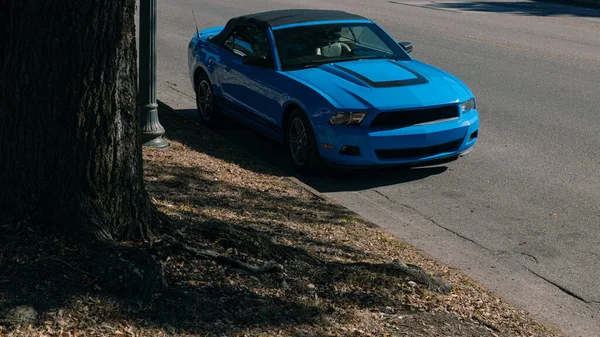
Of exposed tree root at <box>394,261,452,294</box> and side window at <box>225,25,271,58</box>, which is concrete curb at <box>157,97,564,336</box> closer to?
exposed tree root at <box>394,261,452,294</box>

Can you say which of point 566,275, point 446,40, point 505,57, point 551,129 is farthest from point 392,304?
point 446,40

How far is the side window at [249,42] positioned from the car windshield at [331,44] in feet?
0.69

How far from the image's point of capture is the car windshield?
10336 mm

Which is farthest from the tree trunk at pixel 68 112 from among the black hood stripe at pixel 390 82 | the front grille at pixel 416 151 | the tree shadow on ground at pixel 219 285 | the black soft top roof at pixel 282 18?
the black soft top roof at pixel 282 18

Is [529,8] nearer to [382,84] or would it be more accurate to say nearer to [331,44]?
[331,44]

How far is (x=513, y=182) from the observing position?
9555 millimetres

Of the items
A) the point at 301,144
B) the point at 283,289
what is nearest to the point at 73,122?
the point at 283,289

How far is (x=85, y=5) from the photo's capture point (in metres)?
5.19

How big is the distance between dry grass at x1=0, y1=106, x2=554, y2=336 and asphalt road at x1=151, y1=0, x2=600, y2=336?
542mm

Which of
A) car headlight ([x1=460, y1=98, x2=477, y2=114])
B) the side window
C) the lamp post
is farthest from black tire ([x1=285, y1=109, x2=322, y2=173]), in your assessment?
car headlight ([x1=460, y1=98, x2=477, y2=114])

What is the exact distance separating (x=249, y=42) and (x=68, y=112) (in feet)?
19.1

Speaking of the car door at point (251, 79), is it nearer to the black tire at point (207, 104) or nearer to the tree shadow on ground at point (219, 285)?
the black tire at point (207, 104)

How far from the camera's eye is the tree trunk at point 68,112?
5.23 metres

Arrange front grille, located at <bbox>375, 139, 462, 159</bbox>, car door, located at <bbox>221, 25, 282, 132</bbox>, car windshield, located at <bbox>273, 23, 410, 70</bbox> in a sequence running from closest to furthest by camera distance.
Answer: front grille, located at <bbox>375, 139, 462, 159</bbox>
car door, located at <bbox>221, 25, 282, 132</bbox>
car windshield, located at <bbox>273, 23, 410, 70</bbox>
